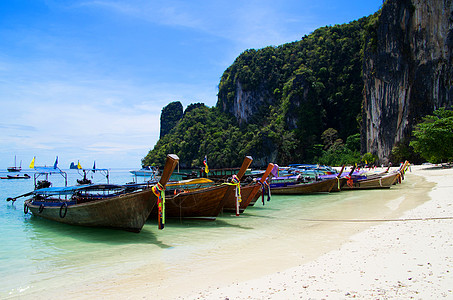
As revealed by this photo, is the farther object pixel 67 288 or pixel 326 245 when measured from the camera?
pixel 326 245

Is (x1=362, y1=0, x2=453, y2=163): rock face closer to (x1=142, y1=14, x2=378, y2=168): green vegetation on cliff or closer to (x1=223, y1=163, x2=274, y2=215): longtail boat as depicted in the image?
(x1=142, y1=14, x2=378, y2=168): green vegetation on cliff

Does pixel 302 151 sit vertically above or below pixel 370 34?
below

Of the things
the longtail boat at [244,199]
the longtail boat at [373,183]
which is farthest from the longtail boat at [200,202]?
the longtail boat at [373,183]

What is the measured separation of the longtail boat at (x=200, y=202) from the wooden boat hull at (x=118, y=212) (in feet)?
7.92

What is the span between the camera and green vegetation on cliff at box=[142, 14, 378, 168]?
215 feet

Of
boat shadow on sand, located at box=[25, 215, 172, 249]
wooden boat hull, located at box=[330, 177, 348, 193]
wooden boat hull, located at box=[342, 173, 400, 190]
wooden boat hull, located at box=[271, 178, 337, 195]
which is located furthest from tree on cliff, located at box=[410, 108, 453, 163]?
boat shadow on sand, located at box=[25, 215, 172, 249]

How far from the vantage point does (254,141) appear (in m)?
68.6

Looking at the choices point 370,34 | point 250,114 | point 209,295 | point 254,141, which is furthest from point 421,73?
point 250,114

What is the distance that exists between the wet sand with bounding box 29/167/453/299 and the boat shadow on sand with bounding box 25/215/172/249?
167 cm

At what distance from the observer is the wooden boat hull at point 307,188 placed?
19.4m

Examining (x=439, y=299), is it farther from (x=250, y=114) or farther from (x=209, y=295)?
(x=250, y=114)

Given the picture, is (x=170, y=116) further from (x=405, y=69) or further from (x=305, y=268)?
(x=305, y=268)

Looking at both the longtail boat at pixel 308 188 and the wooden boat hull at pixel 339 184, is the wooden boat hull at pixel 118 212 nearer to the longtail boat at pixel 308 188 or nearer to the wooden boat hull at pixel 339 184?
the longtail boat at pixel 308 188

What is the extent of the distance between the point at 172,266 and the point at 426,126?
32.4 meters
